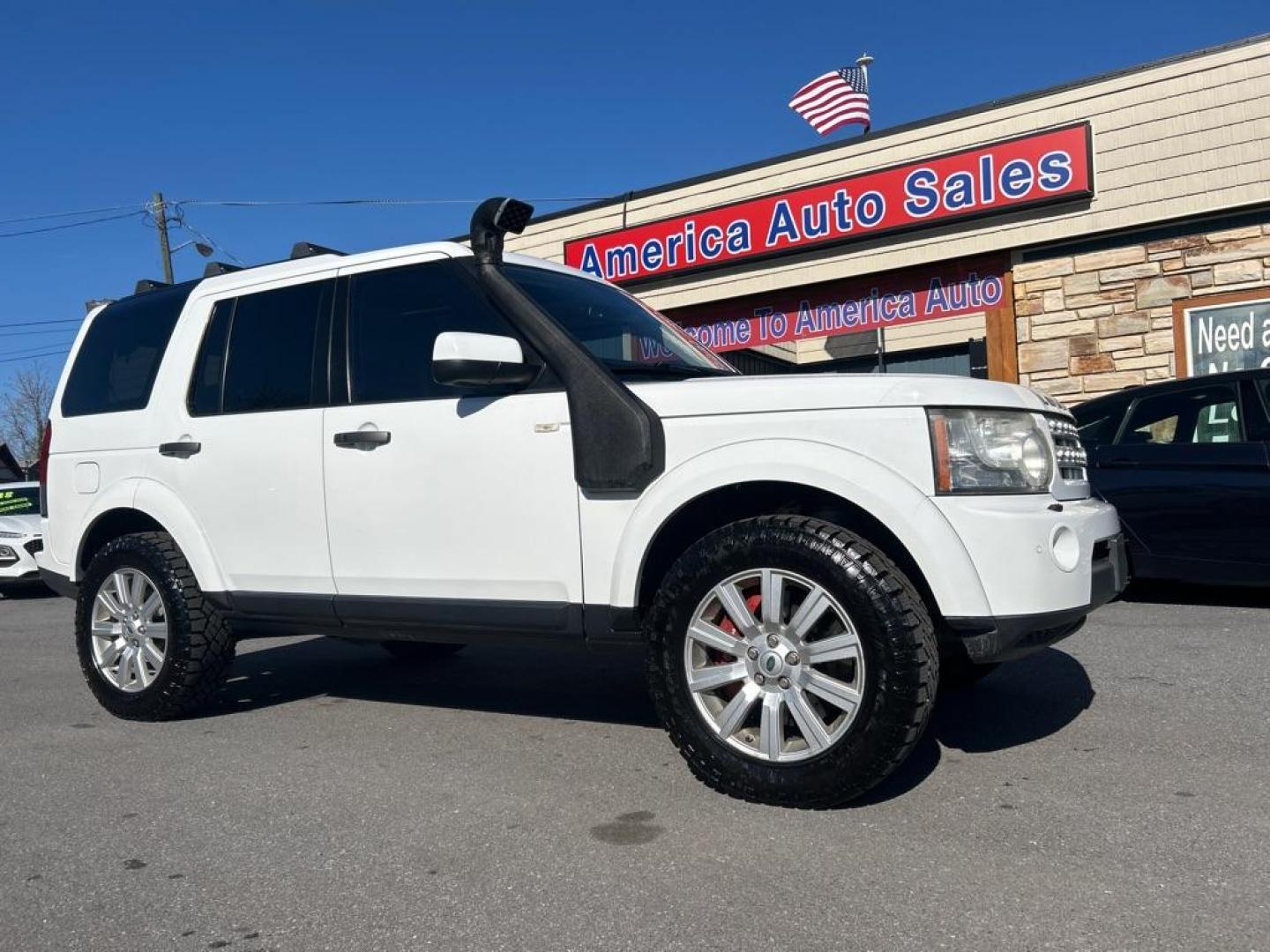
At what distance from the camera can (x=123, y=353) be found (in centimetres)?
531

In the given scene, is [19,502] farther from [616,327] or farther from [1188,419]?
[1188,419]

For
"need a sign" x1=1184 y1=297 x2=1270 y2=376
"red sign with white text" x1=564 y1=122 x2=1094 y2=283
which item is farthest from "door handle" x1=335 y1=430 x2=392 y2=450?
"need a sign" x1=1184 y1=297 x2=1270 y2=376

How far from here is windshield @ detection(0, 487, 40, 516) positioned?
13.1 metres

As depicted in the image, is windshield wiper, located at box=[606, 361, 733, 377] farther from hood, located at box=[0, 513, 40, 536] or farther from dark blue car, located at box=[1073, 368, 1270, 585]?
hood, located at box=[0, 513, 40, 536]

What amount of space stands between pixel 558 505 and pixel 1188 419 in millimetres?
4814

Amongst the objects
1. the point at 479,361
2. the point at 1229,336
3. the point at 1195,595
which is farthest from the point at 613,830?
the point at 1229,336

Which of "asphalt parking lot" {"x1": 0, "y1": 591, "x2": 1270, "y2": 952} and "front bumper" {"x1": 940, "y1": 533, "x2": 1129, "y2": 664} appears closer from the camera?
"asphalt parking lot" {"x1": 0, "y1": 591, "x2": 1270, "y2": 952}

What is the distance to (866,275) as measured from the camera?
13.2 metres

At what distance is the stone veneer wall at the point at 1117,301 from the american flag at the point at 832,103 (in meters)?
3.69

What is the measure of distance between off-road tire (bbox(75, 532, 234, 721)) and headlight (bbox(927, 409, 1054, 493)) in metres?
3.33

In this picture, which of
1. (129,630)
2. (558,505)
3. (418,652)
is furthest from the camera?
(418,652)

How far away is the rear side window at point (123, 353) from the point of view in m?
5.16

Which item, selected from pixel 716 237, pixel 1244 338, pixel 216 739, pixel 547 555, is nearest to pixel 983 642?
pixel 547 555

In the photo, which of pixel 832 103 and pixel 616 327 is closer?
pixel 616 327
